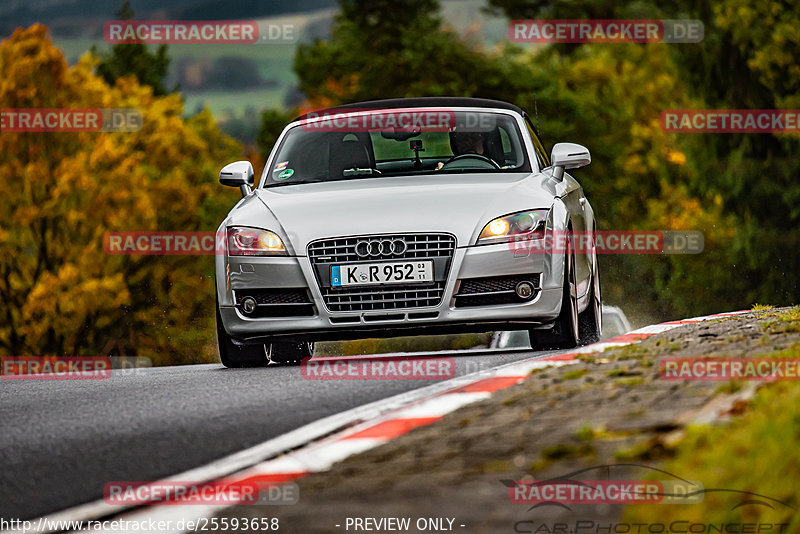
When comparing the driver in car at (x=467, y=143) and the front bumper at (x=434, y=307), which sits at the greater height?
the driver in car at (x=467, y=143)

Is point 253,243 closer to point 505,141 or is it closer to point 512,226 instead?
point 512,226

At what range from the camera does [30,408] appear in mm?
8664

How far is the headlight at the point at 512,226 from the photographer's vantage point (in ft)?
32.3

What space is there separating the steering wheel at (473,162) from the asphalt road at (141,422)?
1.61 metres

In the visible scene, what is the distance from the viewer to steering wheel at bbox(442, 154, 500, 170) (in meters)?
11.2

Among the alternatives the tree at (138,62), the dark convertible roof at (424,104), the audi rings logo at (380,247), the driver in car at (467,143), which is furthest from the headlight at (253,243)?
the tree at (138,62)

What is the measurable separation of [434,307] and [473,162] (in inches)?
70.8

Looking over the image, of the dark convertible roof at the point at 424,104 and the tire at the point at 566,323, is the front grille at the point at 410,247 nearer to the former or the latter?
the tire at the point at 566,323

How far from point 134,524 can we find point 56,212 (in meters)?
31.6

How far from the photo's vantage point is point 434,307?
989cm

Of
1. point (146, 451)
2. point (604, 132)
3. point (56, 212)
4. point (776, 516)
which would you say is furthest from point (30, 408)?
point (604, 132)

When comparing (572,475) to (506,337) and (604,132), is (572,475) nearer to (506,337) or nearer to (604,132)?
(506,337)

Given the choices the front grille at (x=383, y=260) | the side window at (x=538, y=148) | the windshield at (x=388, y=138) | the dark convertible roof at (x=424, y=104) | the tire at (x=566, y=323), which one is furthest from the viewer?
the dark convertible roof at (x=424, y=104)

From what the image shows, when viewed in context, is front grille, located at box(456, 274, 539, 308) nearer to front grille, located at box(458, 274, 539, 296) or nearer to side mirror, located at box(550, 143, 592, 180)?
front grille, located at box(458, 274, 539, 296)
